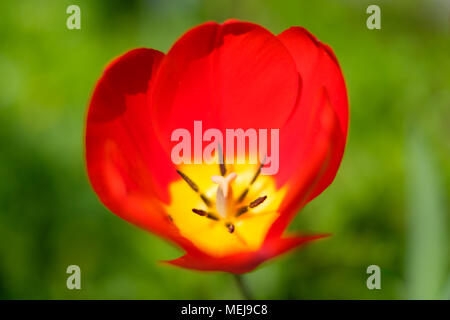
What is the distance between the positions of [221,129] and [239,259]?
0.54ft

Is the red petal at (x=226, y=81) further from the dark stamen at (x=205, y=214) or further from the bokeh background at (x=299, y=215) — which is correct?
the bokeh background at (x=299, y=215)

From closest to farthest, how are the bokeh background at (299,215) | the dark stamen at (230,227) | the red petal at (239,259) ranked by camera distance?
1. the red petal at (239,259)
2. the dark stamen at (230,227)
3. the bokeh background at (299,215)

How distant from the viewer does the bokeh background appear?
2.48 ft

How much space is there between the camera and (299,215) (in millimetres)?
812

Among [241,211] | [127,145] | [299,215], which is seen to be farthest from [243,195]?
[299,215]

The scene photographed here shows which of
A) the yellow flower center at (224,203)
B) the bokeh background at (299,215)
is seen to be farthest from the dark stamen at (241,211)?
the bokeh background at (299,215)

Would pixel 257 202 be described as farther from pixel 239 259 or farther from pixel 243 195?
pixel 239 259

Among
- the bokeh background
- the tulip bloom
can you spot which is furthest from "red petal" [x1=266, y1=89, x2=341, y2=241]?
the bokeh background

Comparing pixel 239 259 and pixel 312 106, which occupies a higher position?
pixel 312 106

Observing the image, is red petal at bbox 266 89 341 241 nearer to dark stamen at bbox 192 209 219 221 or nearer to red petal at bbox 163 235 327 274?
red petal at bbox 163 235 327 274

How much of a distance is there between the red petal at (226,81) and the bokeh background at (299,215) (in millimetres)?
220

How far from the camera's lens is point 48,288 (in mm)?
763

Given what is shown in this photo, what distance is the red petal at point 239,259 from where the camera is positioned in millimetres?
414
